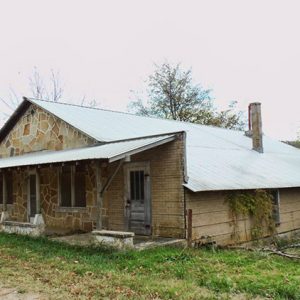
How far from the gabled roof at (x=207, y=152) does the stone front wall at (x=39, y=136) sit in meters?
0.34

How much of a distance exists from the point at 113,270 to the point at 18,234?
6122 millimetres

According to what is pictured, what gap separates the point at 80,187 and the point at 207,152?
446cm

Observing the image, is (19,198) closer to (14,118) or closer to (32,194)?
(32,194)

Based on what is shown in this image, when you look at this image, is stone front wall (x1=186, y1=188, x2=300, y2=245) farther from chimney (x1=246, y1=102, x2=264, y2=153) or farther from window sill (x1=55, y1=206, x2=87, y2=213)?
chimney (x1=246, y1=102, x2=264, y2=153)

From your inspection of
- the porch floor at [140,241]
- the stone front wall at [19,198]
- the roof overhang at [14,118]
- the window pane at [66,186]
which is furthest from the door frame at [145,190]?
the roof overhang at [14,118]

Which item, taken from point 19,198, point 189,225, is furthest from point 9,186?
point 189,225

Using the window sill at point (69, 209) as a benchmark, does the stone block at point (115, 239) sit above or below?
below

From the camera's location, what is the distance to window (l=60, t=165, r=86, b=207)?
14.4 m

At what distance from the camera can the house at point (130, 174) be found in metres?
11.3

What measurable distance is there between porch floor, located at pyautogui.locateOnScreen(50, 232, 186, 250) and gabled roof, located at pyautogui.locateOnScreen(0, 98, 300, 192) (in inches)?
55.2

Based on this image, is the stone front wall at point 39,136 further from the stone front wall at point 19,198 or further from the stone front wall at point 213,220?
the stone front wall at point 213,220

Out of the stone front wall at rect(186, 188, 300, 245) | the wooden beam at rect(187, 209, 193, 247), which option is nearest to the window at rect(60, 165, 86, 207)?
the stone front wall at rect(186, 188, 300, 245)

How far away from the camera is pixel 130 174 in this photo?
12781 millimetres

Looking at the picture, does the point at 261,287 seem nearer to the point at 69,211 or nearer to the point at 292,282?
the point at 292,282
